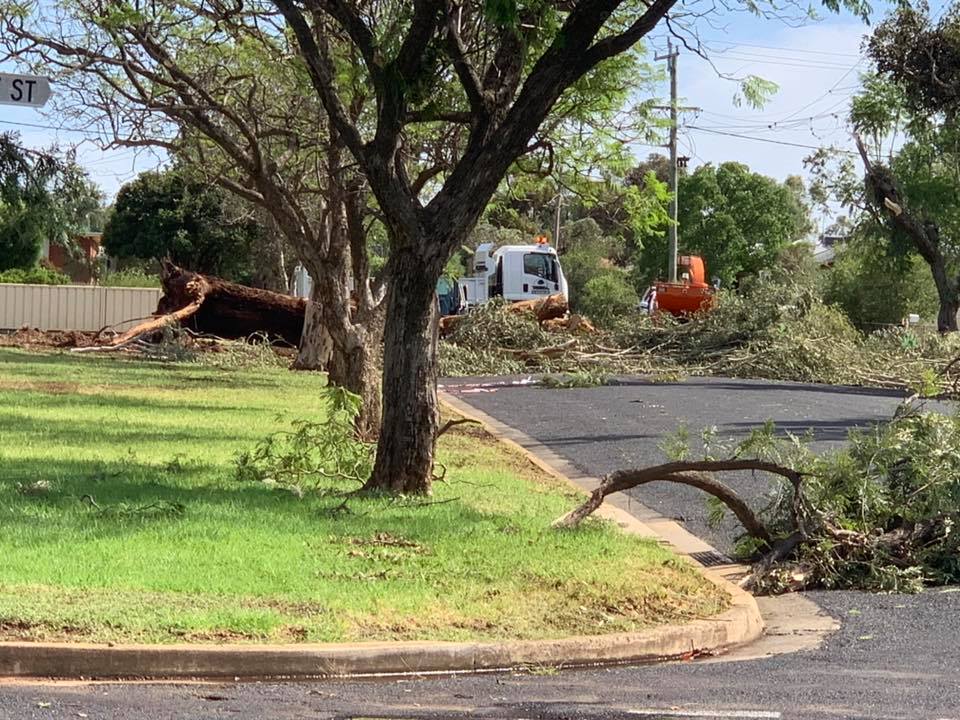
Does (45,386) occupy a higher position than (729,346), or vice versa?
(729,346)

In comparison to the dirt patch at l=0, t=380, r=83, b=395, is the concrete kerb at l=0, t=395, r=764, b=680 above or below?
below

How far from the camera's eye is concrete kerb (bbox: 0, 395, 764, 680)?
21.1ft

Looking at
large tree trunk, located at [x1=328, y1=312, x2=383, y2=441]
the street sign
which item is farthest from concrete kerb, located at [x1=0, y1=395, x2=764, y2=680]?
large tree trunk, located at [x1=328, y1=312, x2=383, y2=441]

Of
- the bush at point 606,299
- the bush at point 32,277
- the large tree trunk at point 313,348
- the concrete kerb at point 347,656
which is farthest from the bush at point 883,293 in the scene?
the concrete kerb at point 347,656

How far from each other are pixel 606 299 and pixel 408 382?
39.3 metres

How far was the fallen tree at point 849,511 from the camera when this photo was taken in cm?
984

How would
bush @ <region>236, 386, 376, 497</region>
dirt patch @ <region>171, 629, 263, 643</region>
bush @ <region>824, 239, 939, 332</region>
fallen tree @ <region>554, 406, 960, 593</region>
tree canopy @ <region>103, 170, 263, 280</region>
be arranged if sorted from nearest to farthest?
dirt patch @ <region>171, 629, 263, 643</region> < fallen tree @ <region>554, 406, 960, 593</region> < bush @ <region>236, 386, 376, 497</region> < bush @ <region>824, 239, 939, 332</region> < tree canopy @ <region>103, 170, 263, 280</region>

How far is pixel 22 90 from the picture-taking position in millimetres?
9930

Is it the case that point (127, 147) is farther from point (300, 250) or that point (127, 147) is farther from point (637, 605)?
point (637, 605)

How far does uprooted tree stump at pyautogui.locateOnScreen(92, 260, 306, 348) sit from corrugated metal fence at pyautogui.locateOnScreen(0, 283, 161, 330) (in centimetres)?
969

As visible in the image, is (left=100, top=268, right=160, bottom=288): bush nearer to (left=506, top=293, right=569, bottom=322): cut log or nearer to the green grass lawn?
(left=506, top=293, right=569, bottom=322): cut log

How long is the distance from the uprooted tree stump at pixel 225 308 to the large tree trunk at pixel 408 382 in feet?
70.7

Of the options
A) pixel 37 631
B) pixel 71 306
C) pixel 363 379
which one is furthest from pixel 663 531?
pixel 71 306

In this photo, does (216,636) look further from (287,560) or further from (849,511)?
(849,511)
